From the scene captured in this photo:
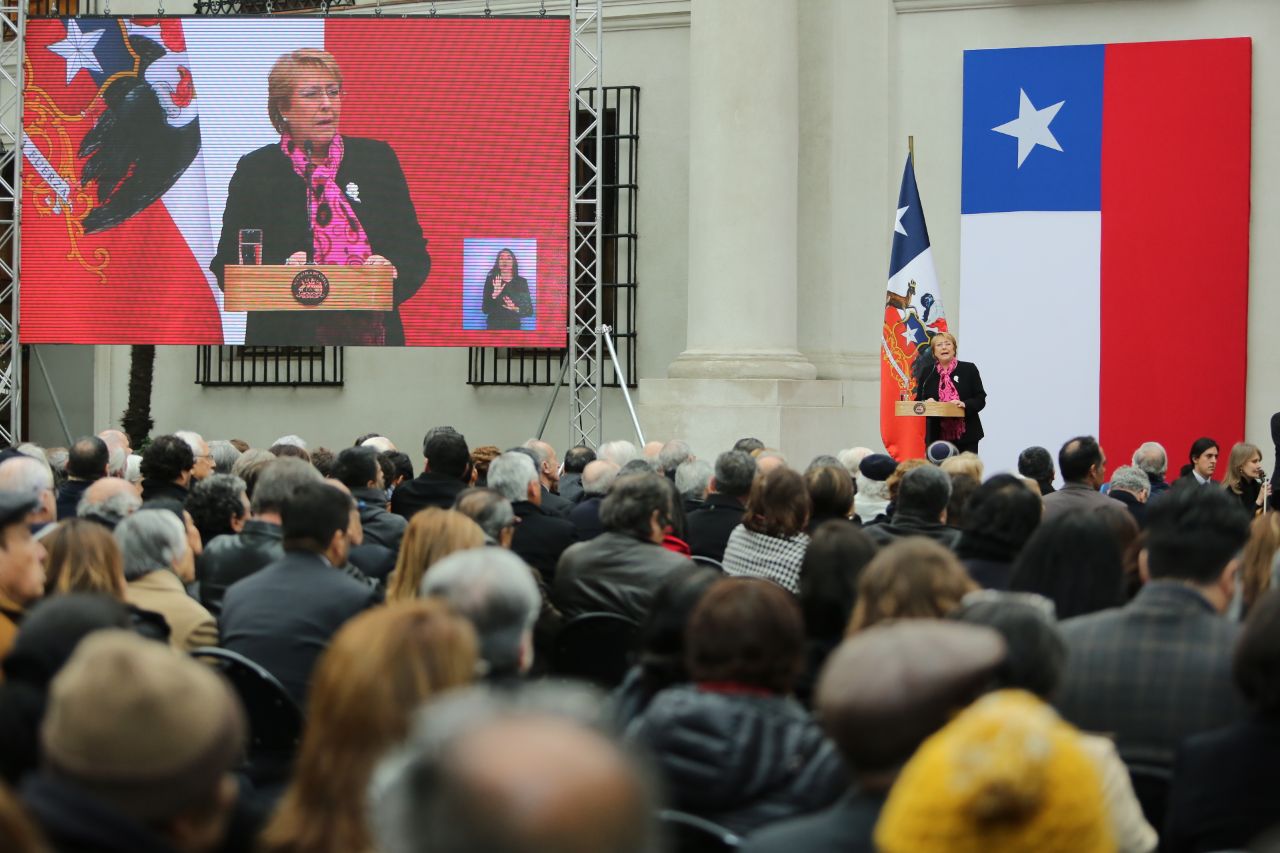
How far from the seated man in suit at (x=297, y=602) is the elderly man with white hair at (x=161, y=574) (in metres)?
0.17

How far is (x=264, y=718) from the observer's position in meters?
4.19

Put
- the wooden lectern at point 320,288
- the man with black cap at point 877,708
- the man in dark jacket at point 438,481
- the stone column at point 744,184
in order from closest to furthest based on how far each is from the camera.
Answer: the man with black cap at point 877,708 → the man in dark jacket at point 438,481 → the stone column at point 744,184 → the wooden lectern at point 320,288

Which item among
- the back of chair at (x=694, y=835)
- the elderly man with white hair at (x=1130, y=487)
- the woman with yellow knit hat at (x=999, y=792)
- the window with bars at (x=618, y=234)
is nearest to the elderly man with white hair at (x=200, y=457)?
the elderly man with white hair at (x=1130, y=487)

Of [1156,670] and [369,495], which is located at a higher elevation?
[369,495]

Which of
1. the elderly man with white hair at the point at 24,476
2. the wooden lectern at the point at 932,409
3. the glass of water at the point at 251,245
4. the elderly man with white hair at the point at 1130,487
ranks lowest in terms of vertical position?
the elderly man with white hair at the point at 1130,487

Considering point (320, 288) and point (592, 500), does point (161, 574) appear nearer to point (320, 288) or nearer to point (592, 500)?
point (592, 500)

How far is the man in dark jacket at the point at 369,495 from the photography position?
6.92 metres

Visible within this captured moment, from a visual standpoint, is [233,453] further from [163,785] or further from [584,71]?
[584,71]

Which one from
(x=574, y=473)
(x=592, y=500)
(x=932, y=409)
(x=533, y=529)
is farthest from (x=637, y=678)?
(x=932, y=409)

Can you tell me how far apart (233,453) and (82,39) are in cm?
726

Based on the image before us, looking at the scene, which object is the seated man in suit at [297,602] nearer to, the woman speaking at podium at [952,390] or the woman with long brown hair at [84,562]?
the woman with long brown hair at [84,562]

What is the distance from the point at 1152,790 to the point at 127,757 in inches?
83.9

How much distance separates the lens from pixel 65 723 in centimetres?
224

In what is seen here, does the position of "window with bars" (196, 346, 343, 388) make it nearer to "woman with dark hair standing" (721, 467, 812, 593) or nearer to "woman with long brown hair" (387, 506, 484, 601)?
"woman with dark hair standing" (721, 467, 812, 593)
